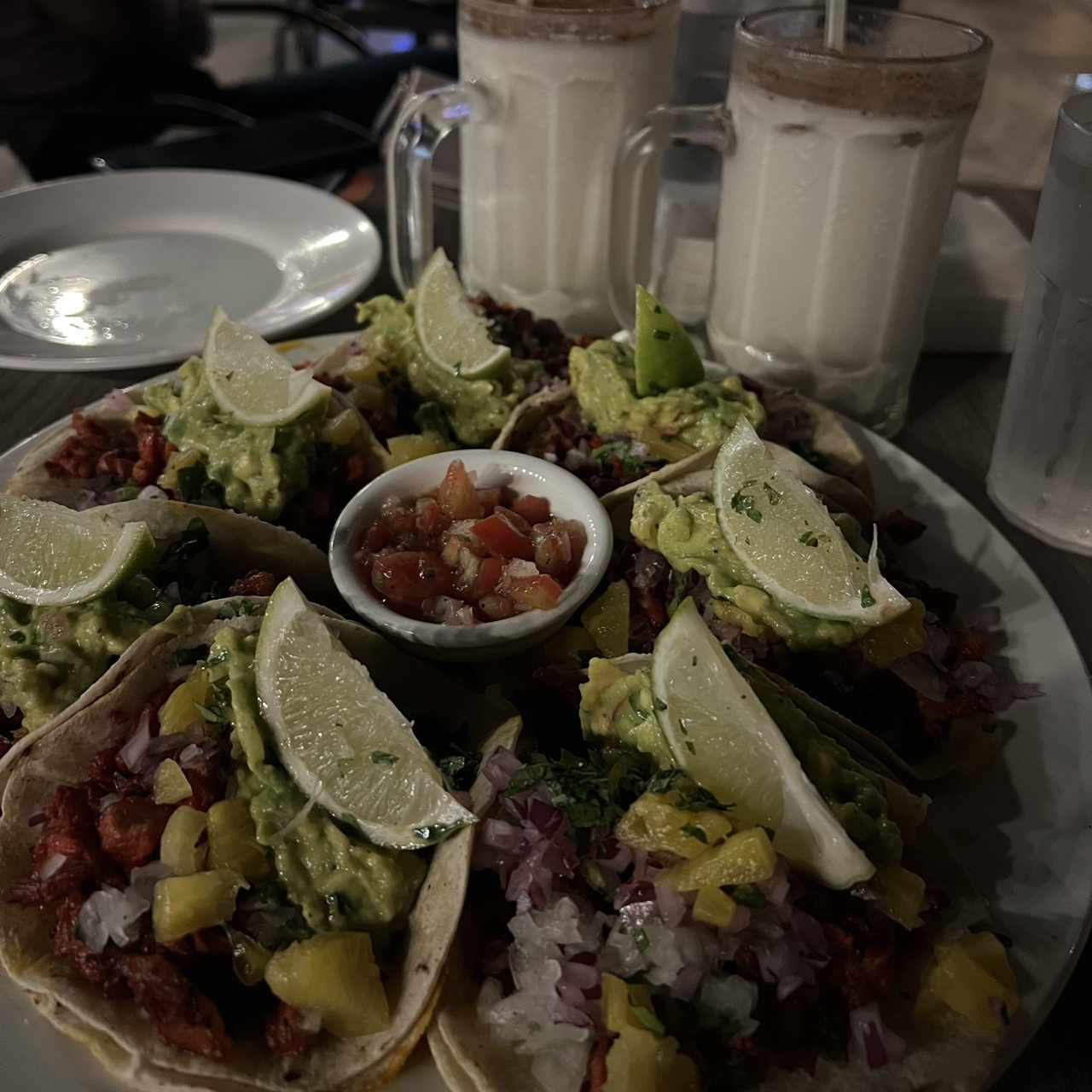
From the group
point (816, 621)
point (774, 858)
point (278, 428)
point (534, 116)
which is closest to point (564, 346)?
point (534, 116)

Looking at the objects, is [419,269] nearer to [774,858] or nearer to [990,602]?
[990,602]

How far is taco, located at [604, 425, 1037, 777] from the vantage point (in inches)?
68.1

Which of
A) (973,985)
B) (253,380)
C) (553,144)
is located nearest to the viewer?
(973,985)

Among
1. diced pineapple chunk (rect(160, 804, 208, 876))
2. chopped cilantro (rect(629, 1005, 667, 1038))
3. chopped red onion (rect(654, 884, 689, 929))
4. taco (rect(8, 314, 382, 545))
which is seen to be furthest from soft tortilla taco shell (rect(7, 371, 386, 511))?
chopped cilantro (rect(629, 1005, 667, 1038))

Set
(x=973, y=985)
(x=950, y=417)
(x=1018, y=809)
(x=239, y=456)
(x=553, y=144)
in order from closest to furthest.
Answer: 1. (x=973, y=985)
2. (x=1018, y=809)
3. (x=239, y=456)
4. (x=553, y=144)
5. (x=950, y=417)

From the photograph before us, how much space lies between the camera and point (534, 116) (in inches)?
108

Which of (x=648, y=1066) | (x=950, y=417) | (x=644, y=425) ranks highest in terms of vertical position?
(x=644, y=425)

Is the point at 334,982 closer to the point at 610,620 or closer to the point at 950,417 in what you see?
the point at 610,620

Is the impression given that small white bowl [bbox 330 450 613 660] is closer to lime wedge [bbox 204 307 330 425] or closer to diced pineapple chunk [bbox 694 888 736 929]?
lime wedge [bbox 204 307 330 425]

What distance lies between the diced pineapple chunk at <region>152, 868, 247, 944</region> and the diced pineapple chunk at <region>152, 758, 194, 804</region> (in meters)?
0.13

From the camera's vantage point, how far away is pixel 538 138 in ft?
9.18

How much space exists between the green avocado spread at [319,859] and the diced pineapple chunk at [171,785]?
0.27ft

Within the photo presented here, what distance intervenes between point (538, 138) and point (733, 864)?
2.20 m

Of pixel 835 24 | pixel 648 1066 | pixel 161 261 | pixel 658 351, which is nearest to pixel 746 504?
pixel 658 351
